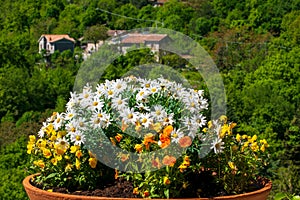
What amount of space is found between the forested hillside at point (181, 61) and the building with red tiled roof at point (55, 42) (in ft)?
2.06

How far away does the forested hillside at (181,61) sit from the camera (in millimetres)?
31469

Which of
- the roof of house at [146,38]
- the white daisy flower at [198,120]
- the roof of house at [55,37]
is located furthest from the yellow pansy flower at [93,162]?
the roof of house at [55,37]

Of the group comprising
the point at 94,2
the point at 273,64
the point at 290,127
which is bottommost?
the point at 290,127

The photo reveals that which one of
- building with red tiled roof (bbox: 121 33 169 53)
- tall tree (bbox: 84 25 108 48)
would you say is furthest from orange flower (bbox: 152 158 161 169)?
tall tree (bbox: 84 25 108 48)

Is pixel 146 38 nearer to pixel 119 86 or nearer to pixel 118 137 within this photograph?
pixel 119 86

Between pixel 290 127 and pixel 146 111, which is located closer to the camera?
pixel 146 111

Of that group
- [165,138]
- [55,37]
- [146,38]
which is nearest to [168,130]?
[165,138]

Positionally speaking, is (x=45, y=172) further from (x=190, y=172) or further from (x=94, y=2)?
(x=94, y=2)

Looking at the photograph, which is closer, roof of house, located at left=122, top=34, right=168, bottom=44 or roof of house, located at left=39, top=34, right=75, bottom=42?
roof of house, located at left=122, top=34, right=168, bottom=44

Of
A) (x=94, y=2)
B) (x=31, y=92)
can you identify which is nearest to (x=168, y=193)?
(x=31, y=92)

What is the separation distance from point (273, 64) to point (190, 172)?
1353 inches

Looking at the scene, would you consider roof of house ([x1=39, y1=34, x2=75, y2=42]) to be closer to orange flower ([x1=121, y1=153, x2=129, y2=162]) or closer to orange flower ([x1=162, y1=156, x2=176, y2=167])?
orange flower ([x1=121, y1=153, x2=129, y2=162])

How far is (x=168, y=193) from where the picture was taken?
73.7 inches

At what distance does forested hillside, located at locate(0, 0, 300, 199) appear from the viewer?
103 ft
